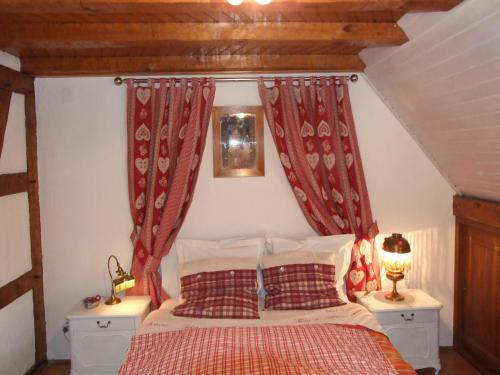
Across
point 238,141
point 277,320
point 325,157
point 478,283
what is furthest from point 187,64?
point 478,283

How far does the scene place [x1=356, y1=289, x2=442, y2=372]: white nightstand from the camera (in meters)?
3.09

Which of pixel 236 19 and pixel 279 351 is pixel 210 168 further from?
pixel 279 351

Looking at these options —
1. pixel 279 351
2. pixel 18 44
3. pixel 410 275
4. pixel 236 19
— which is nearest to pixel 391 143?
pixel 410 275

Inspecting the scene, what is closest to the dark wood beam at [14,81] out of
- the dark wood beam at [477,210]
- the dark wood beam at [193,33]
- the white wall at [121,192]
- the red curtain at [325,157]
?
the white wall at [121,192]

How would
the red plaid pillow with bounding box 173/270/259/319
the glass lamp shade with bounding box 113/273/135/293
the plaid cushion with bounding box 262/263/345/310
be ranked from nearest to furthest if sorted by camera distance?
the red plaid pillow with bounding box 173/270/259/319 < the plaid cushion with bounding box 262/263/345/310 < the glass lamp shade with bounding box 113/273/135/293

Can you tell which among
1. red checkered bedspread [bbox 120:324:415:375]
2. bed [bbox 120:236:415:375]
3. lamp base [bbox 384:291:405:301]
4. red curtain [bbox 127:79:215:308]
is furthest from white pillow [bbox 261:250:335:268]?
red curtain [bbox 127:79:215:308]


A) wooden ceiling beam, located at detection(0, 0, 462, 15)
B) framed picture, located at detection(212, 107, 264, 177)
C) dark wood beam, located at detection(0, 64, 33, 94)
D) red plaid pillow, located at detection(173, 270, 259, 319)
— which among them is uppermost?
wooden ceiling beam, located at detection(0, 0, 462, 15)

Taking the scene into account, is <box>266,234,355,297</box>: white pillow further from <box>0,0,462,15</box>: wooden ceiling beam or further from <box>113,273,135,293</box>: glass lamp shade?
<box>0,0,462,15</box>: wooden ceiling beam

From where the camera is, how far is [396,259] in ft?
10.6

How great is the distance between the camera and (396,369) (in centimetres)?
223

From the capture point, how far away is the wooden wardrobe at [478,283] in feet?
10.2

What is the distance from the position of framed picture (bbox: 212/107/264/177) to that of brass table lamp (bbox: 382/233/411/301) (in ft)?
3.63

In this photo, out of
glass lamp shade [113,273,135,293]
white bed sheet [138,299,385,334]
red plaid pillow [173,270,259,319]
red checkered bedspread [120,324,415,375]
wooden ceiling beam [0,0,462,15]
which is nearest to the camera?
wooden ceiling beam [0,0,462,15]

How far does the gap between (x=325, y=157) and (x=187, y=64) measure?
1256 millimetres
